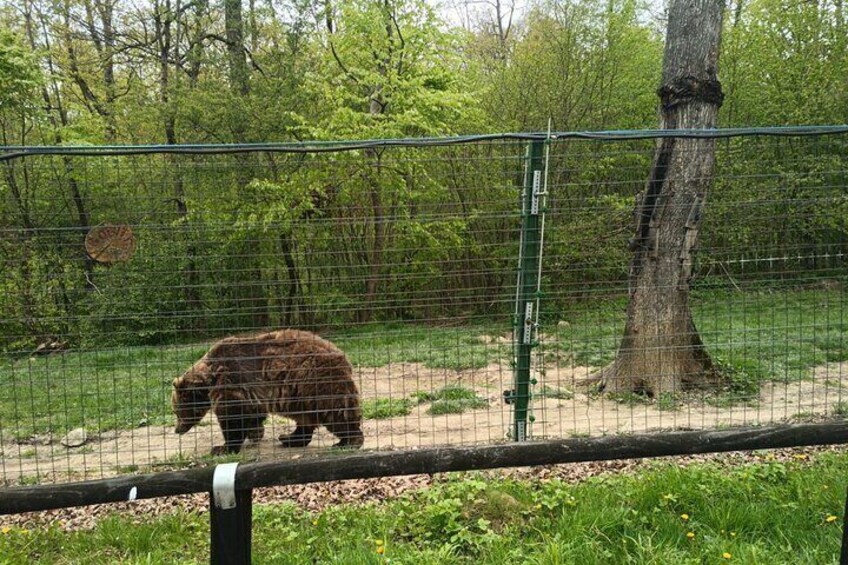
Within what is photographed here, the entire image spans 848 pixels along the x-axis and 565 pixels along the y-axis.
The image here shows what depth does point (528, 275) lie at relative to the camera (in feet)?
14.2

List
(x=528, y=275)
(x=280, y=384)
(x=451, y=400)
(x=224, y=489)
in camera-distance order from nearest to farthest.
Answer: (x=224, y=489), (x=528, y=275), (x=280, y=384), (x=451, y=400)

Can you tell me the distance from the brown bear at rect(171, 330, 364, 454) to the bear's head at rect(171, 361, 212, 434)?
5 centimetres

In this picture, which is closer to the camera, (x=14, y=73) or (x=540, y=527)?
(x=540, y=527)

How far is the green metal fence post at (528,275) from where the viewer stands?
4148mm

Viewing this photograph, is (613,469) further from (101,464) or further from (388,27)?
(388,27)

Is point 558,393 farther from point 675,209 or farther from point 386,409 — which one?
point 675,209

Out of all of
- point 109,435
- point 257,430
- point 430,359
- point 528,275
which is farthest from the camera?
point 430,359

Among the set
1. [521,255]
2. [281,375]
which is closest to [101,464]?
[281,375]

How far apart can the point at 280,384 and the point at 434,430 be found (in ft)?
4.84

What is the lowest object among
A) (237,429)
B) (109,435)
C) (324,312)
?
(109,435)

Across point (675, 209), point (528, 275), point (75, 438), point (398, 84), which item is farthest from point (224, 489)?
point (398, 84)

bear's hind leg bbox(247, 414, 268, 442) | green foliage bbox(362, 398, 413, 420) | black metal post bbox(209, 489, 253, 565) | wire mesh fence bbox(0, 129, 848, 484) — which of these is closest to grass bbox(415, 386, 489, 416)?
wire mesh fence bbox(0, 129, 848, 484)

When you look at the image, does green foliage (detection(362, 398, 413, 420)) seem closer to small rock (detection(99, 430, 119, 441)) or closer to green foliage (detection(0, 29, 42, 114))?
small rock (detection(99, 430, 119, 441))

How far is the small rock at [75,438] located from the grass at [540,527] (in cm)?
235
